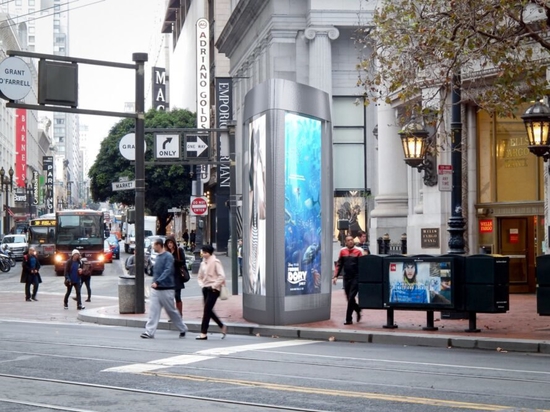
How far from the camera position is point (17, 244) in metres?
68.9

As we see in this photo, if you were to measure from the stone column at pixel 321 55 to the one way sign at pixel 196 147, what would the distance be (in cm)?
1804

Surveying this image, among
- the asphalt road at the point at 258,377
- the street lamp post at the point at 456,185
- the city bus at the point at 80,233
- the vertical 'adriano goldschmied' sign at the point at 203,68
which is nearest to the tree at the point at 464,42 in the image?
the street lamp post at the point at 456,185

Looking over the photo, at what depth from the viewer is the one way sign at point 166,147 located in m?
31.4

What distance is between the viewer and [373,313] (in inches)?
930

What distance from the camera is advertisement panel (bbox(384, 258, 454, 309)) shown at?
61.5 feet

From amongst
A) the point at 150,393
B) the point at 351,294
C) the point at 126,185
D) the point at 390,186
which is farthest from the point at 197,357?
the point at 390,186

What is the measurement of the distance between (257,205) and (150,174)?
60469 mm

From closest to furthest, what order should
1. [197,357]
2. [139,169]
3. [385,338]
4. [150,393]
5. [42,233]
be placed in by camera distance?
[150,393], [197,357], [385,338], [139,169], [42,233]

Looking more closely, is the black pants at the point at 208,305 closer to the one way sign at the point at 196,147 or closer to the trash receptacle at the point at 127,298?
the trash receptacle at the point at 127,298

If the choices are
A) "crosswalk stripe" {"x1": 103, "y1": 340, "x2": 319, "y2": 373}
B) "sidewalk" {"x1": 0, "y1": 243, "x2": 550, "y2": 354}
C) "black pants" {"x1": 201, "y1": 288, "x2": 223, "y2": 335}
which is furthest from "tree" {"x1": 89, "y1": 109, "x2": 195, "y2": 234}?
"crosswalk stripe" {"x1": 103, "y1": 340, "x2": 319, "y2": 373}

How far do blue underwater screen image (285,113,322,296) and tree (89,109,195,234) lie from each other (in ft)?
189

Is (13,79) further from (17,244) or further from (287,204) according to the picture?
(17,244)

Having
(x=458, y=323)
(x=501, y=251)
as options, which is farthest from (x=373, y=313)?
(x=501, y=251)

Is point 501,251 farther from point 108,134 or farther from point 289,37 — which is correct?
point 108,134
